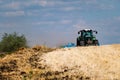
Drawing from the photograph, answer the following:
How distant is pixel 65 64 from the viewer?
30047 mm

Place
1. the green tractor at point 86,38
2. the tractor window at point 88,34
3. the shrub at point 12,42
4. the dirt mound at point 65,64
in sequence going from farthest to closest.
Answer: the shrub at point 12,42 → the tractor window at point 88,34 → the green tractor at point 86,38 → the dirt mound at point 65,64

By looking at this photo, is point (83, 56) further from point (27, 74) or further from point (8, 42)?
point (8, 42)

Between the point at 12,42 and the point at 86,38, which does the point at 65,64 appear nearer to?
the point at 86,38

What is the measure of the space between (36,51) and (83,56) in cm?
599

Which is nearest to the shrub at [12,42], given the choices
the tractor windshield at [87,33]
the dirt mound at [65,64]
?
the tractor windshield at [87,33]

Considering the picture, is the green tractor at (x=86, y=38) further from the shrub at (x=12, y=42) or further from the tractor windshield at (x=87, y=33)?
the shrub at (x=12, y=42)

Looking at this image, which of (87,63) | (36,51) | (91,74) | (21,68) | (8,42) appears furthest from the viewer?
(8,42)

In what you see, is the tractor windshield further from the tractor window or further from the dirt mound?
the dirt mound

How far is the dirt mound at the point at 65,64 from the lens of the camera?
1071 inches

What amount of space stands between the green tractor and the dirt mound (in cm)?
1463

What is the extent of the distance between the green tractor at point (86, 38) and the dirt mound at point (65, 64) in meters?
14.6

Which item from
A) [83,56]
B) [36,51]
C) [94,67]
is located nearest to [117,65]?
[94,67]

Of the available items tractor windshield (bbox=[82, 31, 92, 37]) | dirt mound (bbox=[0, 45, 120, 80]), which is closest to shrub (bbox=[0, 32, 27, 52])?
tractor windshield (bbox=[82, 31, 92, 37])

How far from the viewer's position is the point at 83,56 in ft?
104
